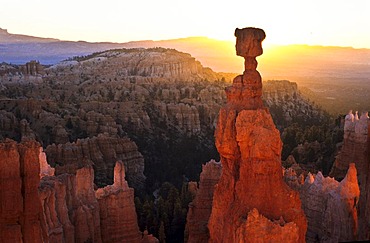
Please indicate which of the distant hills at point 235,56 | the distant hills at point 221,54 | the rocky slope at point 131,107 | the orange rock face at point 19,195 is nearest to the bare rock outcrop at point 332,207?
the orange rock face at point 19,195

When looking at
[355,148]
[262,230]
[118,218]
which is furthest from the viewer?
[355,148]

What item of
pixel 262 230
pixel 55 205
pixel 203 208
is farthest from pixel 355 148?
pixel 262 230

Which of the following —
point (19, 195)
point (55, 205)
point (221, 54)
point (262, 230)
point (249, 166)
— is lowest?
point (221, 54)

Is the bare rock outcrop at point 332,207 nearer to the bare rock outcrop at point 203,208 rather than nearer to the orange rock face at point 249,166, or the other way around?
the bare rock outcrop at point 203,208

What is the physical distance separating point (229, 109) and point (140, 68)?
5301 centimetres

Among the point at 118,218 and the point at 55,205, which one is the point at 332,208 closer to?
the point at 118,218

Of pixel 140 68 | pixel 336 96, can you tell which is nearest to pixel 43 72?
pixel 140 68

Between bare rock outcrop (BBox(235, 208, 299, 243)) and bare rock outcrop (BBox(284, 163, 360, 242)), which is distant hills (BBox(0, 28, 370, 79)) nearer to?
bare rock outcrop (BBox(284, 163, 360, 242))

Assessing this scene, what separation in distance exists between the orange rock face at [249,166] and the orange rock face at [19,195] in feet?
8.73

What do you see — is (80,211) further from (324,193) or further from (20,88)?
(20,88)

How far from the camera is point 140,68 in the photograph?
6038cm

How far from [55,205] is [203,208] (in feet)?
10.3

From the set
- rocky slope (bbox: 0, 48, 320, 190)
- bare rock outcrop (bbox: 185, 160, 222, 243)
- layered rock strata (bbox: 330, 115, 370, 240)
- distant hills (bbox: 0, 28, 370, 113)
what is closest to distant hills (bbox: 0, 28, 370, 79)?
distant hills (bbox: 0, 28, 370, 113)

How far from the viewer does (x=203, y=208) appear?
11.4 metres
